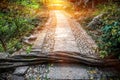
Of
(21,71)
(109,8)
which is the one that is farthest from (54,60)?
(109,8)

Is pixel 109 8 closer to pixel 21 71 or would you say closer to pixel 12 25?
pixel 12 25

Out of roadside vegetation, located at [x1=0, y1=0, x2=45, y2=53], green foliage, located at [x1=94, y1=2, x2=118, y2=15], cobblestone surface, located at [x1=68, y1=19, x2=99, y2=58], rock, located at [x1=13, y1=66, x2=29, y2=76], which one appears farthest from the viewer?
green foliage, located at [x1=94, y1=2, x2=118, y2=15]

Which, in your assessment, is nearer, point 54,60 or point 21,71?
point 21,71

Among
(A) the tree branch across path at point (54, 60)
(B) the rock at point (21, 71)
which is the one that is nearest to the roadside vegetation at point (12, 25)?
(A) the tree branch across path at point (54, 60)

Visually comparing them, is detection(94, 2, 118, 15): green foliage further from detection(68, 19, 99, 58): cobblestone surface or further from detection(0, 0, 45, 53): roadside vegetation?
detection(0, 0, 45, 53): roadside vegetation

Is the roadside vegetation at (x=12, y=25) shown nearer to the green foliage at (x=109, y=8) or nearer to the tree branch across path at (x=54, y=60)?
the tree branch across path at (x=54, y=60)

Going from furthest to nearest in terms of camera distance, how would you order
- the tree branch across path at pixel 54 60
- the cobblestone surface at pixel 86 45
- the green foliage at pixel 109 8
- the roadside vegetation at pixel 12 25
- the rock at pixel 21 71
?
the green foliage at pixel 109 8, the roadside vegetation at pixel 12 25, the cobblestone surface at pixel 86 45, the tree branch across path at pixel 54 60, the rock at pixel 21 71

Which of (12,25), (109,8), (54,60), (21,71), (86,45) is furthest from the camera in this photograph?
(109,8)

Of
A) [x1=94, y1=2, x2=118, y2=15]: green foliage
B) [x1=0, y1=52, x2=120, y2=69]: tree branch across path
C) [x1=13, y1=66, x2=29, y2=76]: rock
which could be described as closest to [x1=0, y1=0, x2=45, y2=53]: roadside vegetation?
[x1=0, y1=52, x2=120, y2=69]: tree branch across path

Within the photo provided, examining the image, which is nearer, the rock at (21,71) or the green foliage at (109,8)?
the rock at (21,71)

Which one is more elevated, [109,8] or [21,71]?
[109,8]

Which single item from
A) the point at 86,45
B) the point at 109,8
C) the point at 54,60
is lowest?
the point at 86,45

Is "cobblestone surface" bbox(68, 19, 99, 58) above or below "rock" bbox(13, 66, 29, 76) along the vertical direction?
below

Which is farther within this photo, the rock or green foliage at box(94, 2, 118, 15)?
green foliage at box(94, 2, 118, 15)
